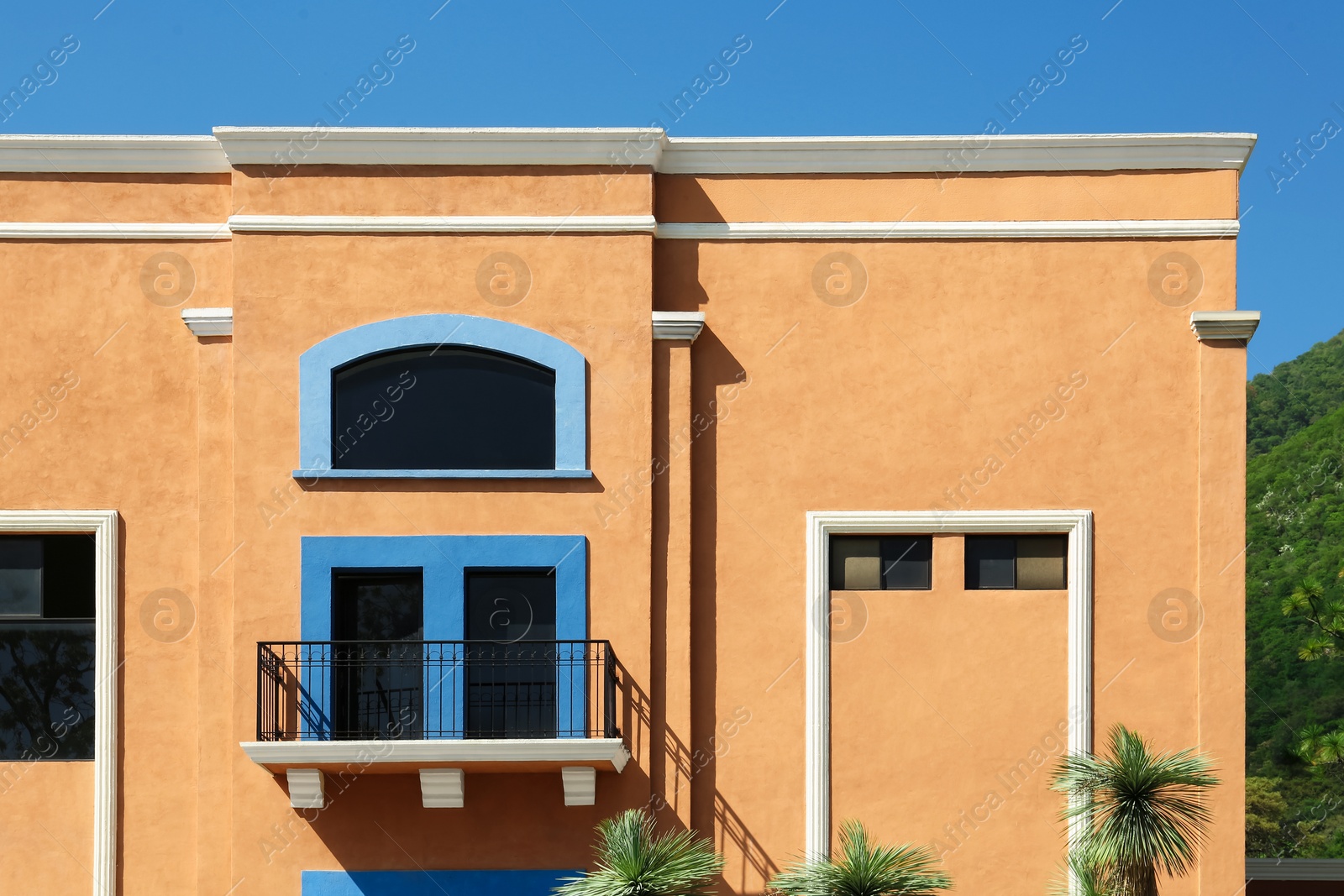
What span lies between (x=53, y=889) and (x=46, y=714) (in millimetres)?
1970

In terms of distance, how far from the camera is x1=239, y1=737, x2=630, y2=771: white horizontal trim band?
13.4 metres

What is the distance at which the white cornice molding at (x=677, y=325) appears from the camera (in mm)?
14844

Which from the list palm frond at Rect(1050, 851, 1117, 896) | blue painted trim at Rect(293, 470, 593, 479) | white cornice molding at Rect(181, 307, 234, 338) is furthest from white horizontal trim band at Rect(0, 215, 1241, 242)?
palm frond at Rect(1050, 851, 1117, 896)

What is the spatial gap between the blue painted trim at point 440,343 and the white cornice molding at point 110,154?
2.79m

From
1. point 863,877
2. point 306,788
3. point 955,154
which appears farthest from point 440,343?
point 863,877

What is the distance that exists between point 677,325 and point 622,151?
84.6 inches

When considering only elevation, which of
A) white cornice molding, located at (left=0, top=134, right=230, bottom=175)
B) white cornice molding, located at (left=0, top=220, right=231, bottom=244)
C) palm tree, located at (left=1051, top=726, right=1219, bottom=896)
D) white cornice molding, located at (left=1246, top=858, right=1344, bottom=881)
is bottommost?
white cornice molding, located at (left=1246, top=858, right=1344, bottom=881)

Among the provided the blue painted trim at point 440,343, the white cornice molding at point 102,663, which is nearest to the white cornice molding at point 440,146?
the blue painted trim at point 440,343

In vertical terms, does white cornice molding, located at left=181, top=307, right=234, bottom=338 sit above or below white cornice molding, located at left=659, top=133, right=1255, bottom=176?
below

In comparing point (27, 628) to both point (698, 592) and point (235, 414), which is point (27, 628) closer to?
point (235, 414)

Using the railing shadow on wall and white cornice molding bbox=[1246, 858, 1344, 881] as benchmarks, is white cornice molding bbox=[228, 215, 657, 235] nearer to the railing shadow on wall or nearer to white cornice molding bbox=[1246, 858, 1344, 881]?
the railing shadow on wall

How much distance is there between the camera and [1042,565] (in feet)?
49.2

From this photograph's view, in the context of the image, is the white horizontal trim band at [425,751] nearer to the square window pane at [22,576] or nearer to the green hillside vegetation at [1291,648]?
the square window pane at [22,576]

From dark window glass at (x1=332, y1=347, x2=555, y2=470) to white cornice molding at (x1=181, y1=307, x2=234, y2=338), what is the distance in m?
1.37
